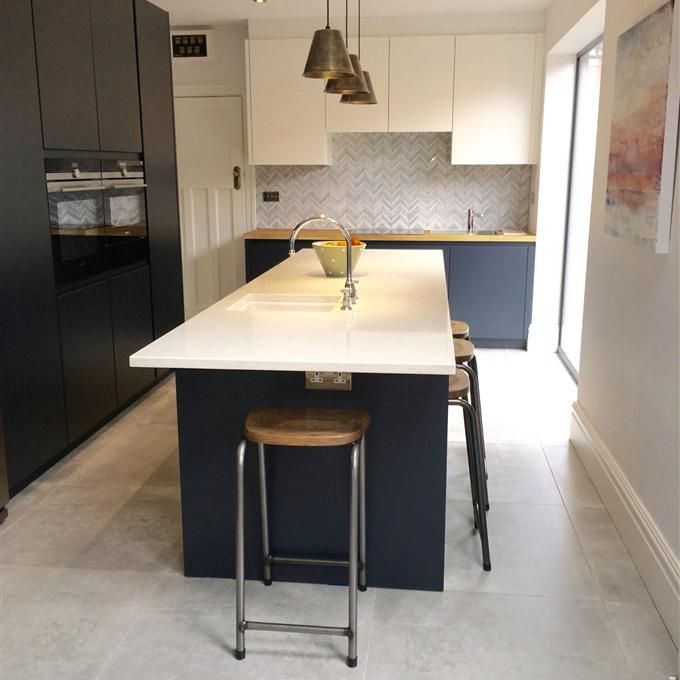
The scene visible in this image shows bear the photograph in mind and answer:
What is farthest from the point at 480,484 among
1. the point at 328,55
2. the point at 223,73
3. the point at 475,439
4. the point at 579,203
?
the point at 223,73

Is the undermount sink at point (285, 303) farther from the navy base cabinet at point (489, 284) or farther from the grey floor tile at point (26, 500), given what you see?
the navy base cabinet at point (489, 284)

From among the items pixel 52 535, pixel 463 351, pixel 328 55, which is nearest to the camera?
pixel 328 55

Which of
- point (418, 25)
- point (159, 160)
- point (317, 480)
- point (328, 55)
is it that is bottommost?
point (317, 480)

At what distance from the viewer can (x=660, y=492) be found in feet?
8.18

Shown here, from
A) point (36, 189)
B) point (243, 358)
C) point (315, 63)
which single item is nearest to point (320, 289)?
point (315, 63)

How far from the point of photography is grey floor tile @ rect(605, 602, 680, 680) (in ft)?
6.97

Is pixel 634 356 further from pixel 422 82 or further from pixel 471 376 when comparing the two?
pixel 422 82

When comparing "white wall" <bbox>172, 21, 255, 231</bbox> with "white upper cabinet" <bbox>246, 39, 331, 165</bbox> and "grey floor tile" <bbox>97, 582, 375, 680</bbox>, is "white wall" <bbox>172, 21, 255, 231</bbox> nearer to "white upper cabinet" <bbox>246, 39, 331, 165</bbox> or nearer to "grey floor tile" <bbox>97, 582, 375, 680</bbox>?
"white upper cabinet" <bbox>246, 39, 331, 165</bbox>

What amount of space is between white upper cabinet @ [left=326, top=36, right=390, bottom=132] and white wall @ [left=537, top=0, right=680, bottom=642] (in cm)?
253

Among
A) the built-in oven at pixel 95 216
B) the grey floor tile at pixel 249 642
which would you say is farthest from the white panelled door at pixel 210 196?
the grey floor tile at pixel 249 642

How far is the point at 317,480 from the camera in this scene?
252 cm

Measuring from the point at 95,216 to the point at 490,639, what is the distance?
2.83 meters

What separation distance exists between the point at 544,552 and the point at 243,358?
1.45m

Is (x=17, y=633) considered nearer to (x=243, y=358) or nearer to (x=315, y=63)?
(x=243, y=358)
